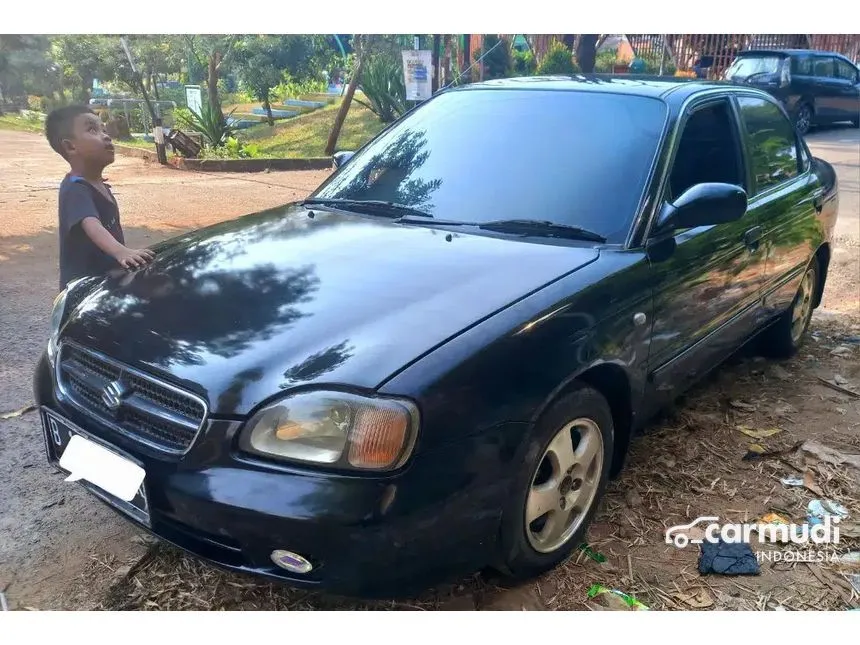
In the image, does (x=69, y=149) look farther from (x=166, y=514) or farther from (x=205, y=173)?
(x=166, y=514)

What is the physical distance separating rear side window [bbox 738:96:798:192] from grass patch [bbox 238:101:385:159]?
67.0 inches

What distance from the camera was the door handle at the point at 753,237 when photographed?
10.1ft

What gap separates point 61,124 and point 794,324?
12.1 ft

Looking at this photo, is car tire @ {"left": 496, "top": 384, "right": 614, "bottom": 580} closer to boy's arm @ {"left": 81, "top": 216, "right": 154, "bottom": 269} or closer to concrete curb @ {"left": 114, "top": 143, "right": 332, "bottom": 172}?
boy's arm @ {"left": 81, "top": 216, "right": 154, "bottom": 269}

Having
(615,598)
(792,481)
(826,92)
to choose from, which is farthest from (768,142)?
(826,92)

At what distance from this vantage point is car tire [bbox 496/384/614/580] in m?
1.95

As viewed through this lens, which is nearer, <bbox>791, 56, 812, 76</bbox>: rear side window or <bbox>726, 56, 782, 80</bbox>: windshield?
<bbox>726, 56, 782, 80</bbox>: windshield

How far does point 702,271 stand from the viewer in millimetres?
2730

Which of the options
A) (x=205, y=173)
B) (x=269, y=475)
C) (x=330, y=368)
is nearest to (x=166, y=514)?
(x=269, y=475)

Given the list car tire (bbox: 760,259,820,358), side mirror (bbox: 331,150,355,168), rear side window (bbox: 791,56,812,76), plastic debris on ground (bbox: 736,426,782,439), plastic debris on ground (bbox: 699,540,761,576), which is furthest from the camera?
rear side window (bbox: 791,56,812,76)

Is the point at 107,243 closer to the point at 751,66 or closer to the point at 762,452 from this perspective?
the point at 762,452

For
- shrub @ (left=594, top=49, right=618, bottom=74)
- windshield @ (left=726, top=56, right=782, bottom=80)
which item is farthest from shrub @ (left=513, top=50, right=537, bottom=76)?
windshield @ (left=726, top=56, right=782, bottom=80)

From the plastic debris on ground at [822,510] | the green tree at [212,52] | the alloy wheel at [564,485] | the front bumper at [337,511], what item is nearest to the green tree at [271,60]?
the green tree at [212,52]

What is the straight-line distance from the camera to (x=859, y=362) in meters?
4.08
